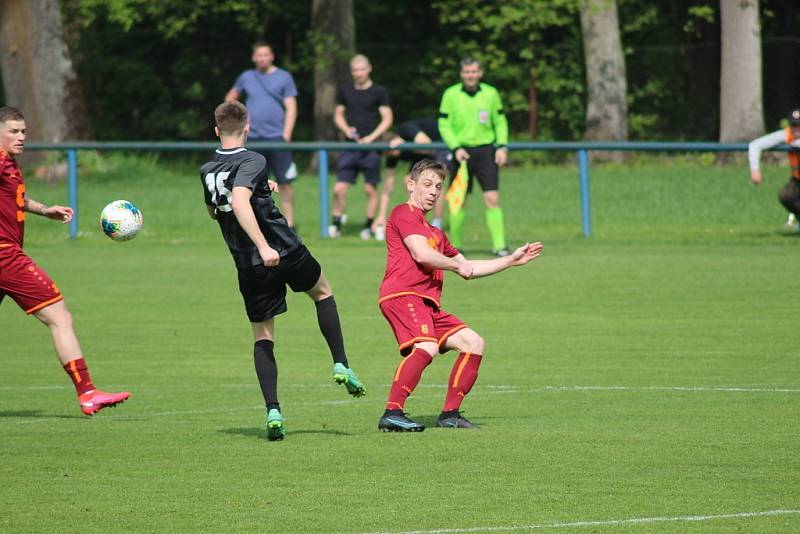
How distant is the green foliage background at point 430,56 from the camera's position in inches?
1281

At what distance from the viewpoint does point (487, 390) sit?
35.1 feet

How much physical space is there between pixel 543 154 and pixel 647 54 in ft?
38.1

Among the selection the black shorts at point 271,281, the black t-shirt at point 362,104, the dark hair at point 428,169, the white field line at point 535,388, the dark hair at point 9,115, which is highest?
the dark hair at point 9,115

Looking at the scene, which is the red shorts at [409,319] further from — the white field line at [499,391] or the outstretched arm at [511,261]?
the white field line at [499,391]

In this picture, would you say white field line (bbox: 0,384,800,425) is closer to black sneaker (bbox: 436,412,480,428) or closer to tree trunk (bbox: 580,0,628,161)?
black sneaker (bbox: 436,412,480,428)

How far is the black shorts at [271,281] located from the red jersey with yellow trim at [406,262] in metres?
0.44

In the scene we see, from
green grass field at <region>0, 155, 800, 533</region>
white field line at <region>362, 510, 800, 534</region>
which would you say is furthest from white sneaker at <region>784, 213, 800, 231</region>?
white field line at <region>362, 510, 800, 534</region>

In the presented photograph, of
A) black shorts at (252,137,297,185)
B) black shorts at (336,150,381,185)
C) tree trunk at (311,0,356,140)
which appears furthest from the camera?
tree trunk at (311,0,356,140)

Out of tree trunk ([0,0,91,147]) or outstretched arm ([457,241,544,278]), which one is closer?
outstretched arm ([457,241,544,278])

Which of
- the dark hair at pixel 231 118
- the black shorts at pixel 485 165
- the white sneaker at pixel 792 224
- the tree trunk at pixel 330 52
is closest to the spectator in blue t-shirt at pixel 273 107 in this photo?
the black shorts at pixel 485 165

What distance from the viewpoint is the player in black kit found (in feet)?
27.7

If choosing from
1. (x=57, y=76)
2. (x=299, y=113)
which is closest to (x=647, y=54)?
(x=299, y=113)

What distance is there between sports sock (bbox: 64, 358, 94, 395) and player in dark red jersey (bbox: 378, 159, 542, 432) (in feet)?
6.13

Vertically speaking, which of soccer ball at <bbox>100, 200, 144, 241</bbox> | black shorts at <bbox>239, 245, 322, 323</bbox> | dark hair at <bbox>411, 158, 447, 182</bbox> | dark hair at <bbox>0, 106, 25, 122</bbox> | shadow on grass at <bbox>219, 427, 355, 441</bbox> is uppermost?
dark hair at <bbox>0, 106, 25, 122</bbox>
